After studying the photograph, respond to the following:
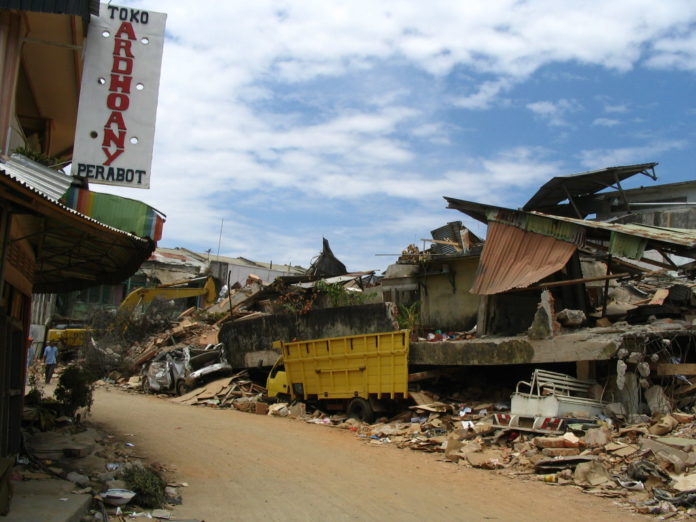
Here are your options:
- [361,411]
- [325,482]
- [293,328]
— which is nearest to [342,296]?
[293,328]

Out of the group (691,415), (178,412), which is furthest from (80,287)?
(691,415)

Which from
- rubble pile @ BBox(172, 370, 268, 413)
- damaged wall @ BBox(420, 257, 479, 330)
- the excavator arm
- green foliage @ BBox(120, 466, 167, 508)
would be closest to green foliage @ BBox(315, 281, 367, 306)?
damaged wall @ BBox(420, 257, 479, 330)

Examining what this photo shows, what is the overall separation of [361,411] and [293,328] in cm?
438

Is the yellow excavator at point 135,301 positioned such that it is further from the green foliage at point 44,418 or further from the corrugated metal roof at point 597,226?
the green foliage at point 44,418

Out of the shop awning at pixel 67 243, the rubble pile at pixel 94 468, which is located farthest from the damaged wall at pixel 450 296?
the rubble pile at pixel 94 468

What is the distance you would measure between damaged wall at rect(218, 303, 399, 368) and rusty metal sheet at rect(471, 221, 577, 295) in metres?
2.49

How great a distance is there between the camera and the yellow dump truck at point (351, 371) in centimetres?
1400

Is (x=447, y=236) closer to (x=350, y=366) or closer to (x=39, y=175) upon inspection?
(x=350, y=366)

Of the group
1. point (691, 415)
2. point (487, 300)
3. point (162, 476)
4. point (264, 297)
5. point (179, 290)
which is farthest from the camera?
point (179, 290)

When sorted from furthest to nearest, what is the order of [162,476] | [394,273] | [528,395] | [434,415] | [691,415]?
[394,273] → [434,415] → [528,395] → [691,415] → [162,476]

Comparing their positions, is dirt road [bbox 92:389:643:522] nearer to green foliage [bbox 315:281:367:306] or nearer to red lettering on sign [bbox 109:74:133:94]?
red lettering on sign [bbox 109:74:133:94]

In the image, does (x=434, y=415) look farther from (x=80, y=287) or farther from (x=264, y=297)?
(x=264, y=297)

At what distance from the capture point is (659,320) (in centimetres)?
1273

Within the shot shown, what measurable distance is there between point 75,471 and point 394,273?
16.3m
